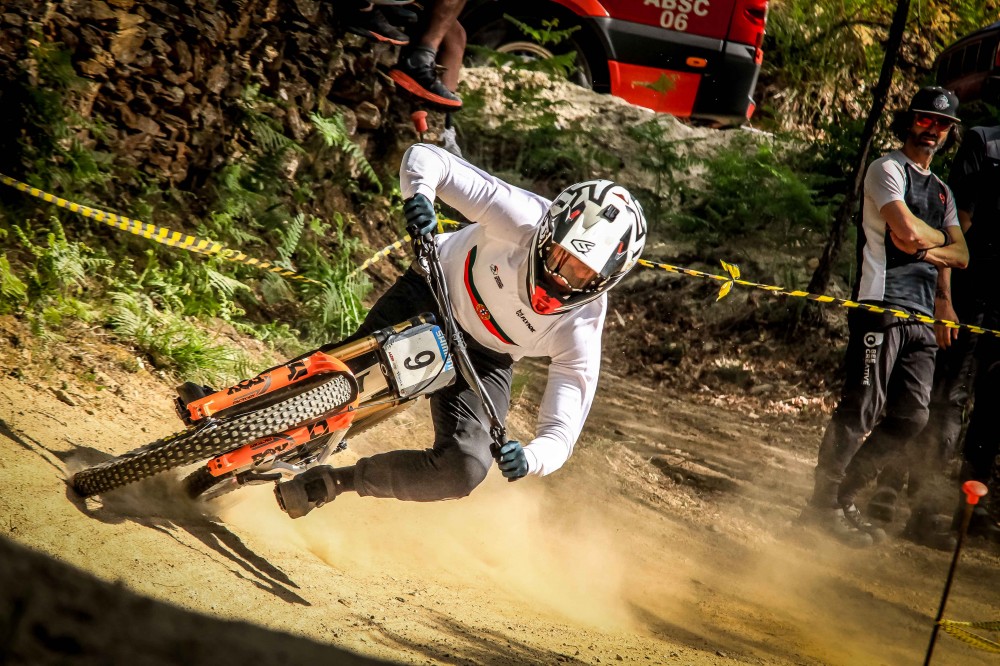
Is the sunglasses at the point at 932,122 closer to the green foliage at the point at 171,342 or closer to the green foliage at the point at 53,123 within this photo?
the green foliage at the point at 171,342

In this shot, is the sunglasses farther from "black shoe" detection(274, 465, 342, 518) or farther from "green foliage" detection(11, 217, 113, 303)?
"green foliage" detection(11, 217, 113, 303)

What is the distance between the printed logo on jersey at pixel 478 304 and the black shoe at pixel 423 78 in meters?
4.07

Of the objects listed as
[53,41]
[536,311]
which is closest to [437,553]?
[536,311]

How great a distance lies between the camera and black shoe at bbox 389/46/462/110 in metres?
8.23

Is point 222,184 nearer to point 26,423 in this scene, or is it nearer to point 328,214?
point 328,214

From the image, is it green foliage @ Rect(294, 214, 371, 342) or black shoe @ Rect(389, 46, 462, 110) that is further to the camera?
black shoe @ Rect(389, 46, 462, 110)

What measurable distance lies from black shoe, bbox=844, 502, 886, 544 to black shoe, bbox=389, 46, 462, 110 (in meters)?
4.83

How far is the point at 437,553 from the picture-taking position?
5.28m

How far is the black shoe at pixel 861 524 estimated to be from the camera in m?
6.48

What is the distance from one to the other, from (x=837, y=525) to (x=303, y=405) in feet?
14.2

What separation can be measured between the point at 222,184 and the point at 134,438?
2.94m

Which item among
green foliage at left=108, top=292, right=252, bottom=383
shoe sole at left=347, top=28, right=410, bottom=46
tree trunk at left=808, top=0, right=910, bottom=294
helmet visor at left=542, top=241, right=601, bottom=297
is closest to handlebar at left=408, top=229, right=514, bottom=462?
helmet visor at left=542, top=241, right=601, bottom=297

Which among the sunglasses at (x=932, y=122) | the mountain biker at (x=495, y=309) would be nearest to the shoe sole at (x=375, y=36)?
the mountain biker at (x=495, y=309)

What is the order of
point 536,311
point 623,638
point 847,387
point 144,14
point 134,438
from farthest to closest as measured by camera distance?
point 144,14, point 847,387, point 134,438, point 623,638, point 536,311
